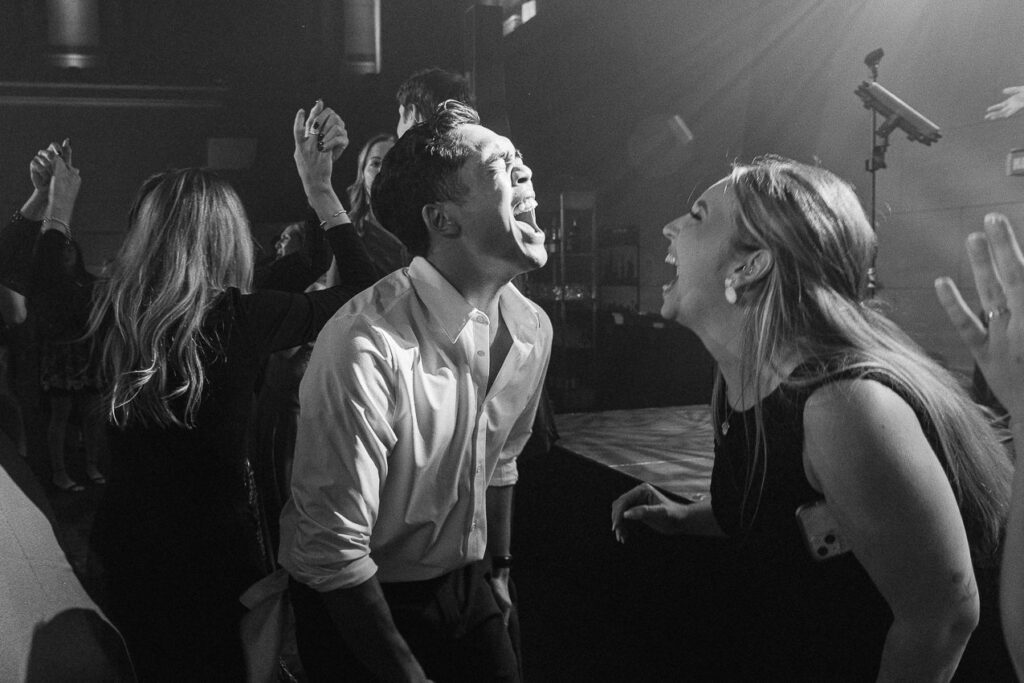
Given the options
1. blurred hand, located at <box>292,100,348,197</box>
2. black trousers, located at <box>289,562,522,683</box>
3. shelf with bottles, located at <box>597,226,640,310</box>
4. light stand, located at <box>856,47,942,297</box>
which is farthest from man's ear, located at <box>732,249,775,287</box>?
shelf with bottles, located at <box>597,226,640,310</box>

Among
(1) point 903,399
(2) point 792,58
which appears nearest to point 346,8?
(1) point 903,399

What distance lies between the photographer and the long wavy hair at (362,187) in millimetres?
1765

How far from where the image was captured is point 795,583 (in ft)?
3.96

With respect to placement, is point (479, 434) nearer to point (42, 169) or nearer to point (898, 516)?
point (898, 516)

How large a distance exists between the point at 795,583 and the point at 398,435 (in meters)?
0.64

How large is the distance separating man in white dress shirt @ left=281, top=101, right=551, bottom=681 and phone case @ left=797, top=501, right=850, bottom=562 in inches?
20.9

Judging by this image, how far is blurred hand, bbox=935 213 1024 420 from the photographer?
2.72 ft

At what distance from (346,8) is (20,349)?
0.98 m

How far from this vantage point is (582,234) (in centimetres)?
392

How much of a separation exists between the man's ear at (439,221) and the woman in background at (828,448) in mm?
361

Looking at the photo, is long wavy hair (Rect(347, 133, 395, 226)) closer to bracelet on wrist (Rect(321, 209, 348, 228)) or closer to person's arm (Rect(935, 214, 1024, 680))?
bracelet on wrist (Rect(321, 209, 348, 228))

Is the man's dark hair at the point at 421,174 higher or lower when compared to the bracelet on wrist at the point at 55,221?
higher

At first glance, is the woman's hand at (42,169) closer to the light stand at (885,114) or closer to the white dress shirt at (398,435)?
the white dress shirt at (398,435)

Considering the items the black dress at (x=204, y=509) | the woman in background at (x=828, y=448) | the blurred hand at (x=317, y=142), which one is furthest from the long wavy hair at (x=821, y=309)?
the blurred hand at (x=317, y=142)
